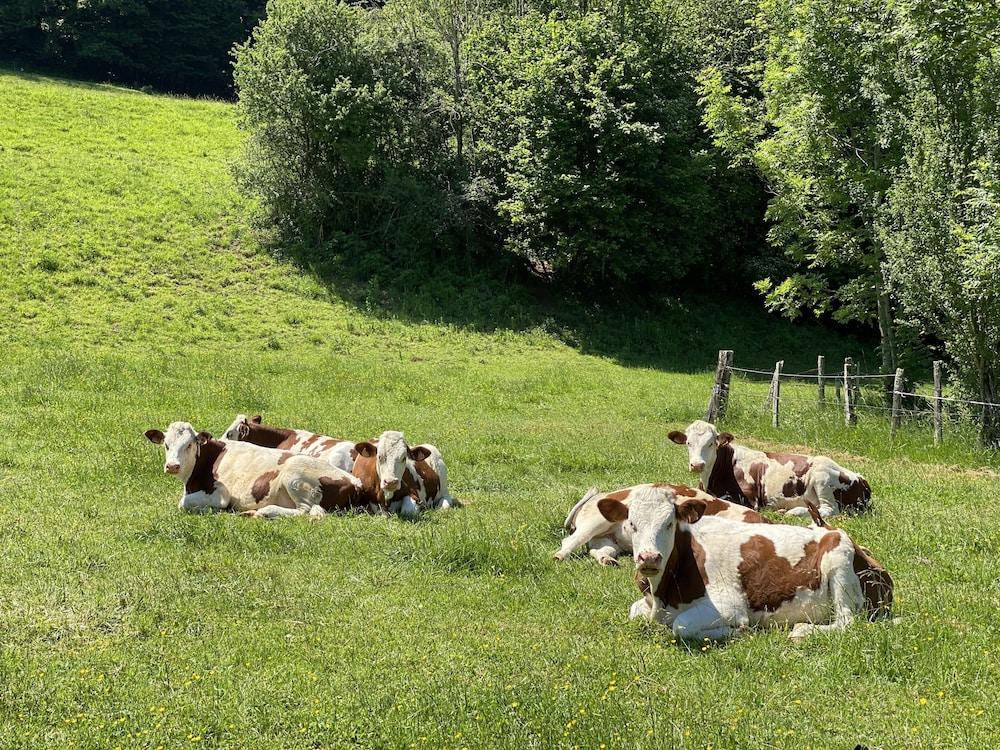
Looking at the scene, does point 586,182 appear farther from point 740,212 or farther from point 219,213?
point 219,213

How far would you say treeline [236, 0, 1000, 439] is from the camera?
23.8m

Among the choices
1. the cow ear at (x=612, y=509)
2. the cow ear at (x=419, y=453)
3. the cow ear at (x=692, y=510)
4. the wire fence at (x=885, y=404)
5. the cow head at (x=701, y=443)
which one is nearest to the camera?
the cow ear at (x=692, y=510)

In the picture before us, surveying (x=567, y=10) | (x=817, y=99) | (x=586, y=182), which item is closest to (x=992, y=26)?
(x=817, y=99)

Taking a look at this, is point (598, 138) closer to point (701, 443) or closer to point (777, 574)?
point (701, 443)

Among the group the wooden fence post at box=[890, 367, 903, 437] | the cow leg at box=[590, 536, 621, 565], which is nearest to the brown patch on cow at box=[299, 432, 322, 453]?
the cow leg at box=[590, 536, 621, 565]

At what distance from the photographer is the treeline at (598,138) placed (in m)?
23.8

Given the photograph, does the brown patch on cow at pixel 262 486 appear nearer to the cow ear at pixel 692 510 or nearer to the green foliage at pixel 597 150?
the cow ear at pixel 692 510

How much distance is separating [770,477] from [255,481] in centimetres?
650

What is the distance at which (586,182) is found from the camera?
3122cm

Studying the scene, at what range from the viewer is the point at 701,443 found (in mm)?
11422

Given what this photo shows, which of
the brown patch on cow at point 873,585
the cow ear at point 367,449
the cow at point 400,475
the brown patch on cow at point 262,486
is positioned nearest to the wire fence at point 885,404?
the brown patch on cow at point 873,585

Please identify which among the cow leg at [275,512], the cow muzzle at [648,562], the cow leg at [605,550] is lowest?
the cow leg at [275,512]

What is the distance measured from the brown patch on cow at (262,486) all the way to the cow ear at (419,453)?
5.40ft

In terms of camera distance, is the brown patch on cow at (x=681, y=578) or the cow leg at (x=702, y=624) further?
the brown patch on cow at (x=681, y=578)
